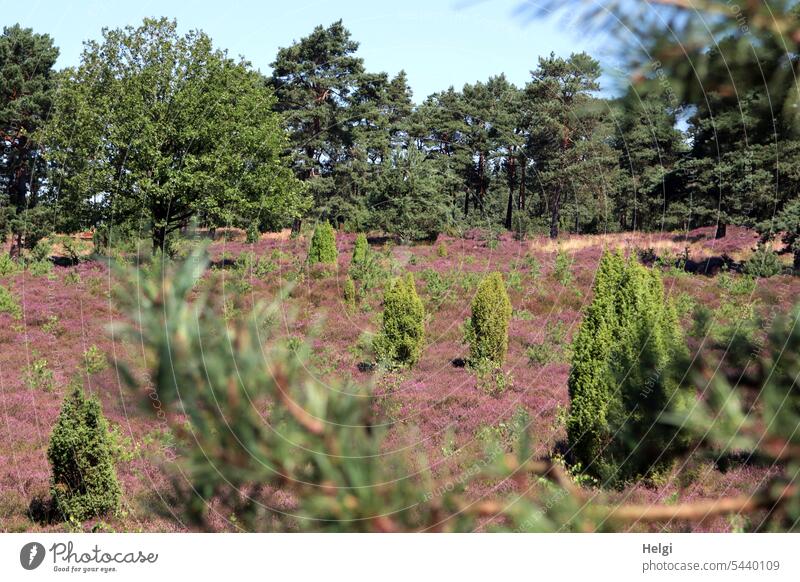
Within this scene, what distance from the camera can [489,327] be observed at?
13.0 m

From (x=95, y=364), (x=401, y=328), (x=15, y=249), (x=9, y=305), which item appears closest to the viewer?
(x=95, y=364)

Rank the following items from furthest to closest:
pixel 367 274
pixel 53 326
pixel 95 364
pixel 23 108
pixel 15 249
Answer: pixel 15 249
pixel 23 108
pixel 367 274
pixel 53 326
pixel 95 364

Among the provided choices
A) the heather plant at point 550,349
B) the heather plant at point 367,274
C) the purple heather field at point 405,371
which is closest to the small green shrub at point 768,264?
the purple heather field at point 405,371

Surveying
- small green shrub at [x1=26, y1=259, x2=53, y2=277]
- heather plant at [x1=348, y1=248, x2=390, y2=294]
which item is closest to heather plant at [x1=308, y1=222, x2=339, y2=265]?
heather plant at [x1=348, y1=248, x2=390, y2=294]

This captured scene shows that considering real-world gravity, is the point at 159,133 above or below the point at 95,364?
above

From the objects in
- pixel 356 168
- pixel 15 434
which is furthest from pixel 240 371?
pixel 356 168

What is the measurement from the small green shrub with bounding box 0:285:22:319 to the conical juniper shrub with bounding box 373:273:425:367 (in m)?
9.37

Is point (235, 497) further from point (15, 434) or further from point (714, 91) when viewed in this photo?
point (15, 434)

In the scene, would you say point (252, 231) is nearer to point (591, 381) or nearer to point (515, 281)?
point (515, 281)

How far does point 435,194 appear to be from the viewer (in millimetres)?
29641

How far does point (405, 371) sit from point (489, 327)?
6.79 ft

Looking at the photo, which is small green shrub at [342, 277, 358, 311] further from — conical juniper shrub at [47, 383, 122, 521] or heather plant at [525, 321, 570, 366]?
conical juniper shrub at [47, 383, 122, 521]

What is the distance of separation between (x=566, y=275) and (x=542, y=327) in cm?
556

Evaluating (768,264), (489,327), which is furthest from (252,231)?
(768,264)
